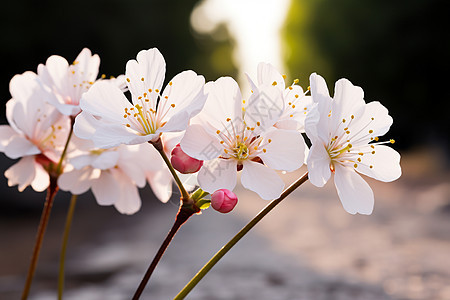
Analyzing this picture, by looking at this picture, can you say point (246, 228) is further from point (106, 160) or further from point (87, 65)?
point (87, 65)

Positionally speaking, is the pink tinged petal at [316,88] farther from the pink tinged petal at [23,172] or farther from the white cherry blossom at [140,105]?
the pink tinged petal at [23,172]

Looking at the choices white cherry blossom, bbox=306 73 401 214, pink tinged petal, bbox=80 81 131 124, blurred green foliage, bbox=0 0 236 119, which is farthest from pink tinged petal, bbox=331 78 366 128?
blurred green foliage, bbox=0 0 236 119

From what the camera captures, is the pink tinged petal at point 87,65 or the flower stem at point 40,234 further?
the pink tinged petal at point 87,65

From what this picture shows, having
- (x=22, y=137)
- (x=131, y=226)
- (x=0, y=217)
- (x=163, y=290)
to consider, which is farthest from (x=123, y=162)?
(x=0, y=217)

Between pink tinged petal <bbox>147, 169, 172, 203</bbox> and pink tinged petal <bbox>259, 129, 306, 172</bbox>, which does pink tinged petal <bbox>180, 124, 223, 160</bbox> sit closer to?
pink tinged petal <bbox>259, 129, 306, 172</bbox>

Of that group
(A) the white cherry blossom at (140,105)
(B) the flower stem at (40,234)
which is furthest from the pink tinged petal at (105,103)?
(B) the flower stem at (40,234)

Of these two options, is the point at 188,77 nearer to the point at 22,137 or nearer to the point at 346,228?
the point at 22,137

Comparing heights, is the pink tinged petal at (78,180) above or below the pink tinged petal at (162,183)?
below
